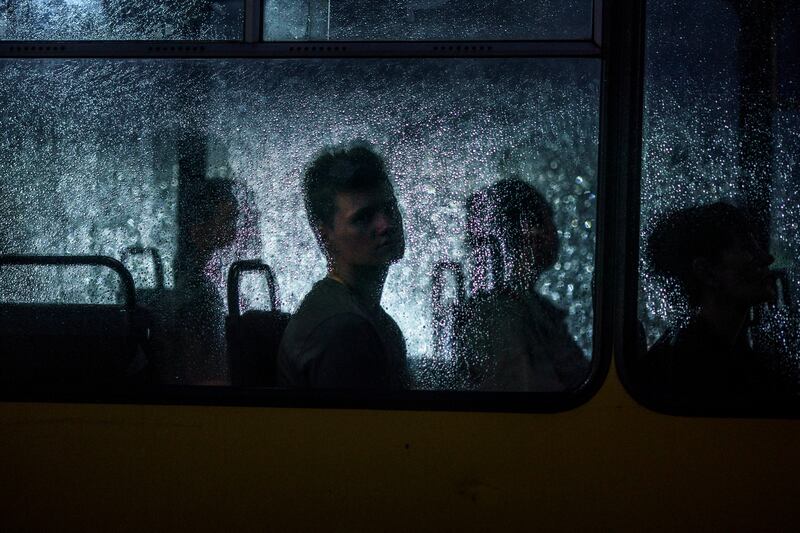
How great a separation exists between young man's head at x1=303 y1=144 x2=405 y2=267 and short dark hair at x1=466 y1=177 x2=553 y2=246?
0.22 metres

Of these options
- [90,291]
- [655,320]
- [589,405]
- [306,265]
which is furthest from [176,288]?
[655,320]

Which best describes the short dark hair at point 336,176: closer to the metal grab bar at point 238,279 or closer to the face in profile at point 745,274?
the metal grab bar at point 238,279

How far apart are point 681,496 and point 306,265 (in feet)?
3.79

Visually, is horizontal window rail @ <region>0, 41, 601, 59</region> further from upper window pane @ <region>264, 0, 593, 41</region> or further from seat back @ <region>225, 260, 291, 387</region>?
seat back @ <region>225, 260, 291, 387</region>

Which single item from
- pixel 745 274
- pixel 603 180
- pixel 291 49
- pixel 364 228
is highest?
pixel 291 49

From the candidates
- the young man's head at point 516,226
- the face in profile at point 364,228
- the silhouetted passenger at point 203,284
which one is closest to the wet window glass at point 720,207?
the young man's head at point 516,226

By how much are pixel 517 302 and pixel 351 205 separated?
20.6 inches

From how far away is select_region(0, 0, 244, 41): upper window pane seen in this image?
2.19 m

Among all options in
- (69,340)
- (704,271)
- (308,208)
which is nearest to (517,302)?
(704,271)

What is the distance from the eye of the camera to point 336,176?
2.19 m

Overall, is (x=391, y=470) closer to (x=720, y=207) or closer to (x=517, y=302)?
(x=517, y=302)

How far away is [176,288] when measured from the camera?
2223 millimetres

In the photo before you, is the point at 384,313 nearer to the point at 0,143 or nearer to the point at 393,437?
the point at 393,437

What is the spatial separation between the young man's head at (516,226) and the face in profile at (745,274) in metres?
0.45
